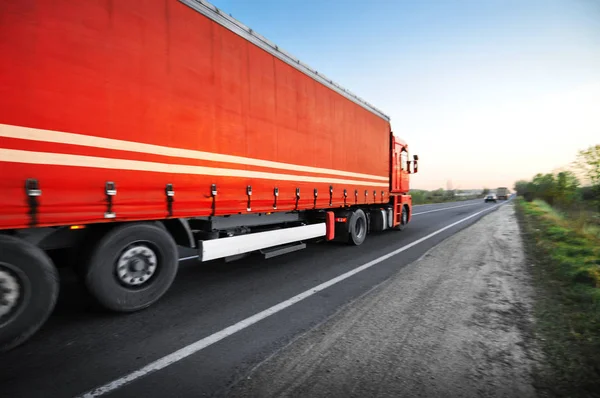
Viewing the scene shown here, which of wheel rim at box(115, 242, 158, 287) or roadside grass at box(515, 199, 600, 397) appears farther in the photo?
wheel rim at box(115, 242, 158, 287)

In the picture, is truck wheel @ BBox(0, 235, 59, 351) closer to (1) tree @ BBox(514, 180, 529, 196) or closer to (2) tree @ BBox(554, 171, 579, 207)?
(2) tree @ BBox(554, 171, 579, 207)

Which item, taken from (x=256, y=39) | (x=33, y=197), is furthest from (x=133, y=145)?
(x=256, y=39)

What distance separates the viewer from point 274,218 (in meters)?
6.11

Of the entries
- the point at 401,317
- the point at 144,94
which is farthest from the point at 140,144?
the point at 401,317

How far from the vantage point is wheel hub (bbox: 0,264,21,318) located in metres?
2.74

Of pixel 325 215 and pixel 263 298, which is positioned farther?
pixel 325 215

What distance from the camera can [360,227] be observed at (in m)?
8.95

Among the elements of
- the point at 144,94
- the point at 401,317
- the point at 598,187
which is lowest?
the point at 401,317

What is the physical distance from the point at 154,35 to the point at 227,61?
1.16 metres

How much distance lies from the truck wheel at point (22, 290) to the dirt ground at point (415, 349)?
2.17 metres

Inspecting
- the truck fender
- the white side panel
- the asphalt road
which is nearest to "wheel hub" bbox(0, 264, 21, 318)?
the asphalt road

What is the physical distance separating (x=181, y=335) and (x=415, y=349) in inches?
92.0

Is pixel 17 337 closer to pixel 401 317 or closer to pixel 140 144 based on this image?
pixel 140 144

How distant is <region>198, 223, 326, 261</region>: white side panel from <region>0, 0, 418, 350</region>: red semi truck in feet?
0.08
